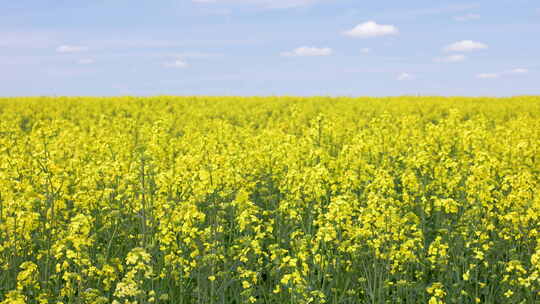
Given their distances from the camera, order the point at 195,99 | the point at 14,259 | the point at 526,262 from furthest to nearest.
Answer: the point at 195,99 → the point at 526,262 → the point at 14,259

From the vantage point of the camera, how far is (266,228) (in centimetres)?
755

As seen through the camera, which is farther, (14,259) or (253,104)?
(253,104)

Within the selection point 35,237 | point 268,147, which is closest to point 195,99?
A: point 268,147

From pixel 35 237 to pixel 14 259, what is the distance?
2.29 ft

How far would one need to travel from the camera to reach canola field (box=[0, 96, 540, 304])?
18.0 feet

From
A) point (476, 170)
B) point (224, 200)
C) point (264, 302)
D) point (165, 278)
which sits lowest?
point (264, 302)

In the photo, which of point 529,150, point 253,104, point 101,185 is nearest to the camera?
point 101,185

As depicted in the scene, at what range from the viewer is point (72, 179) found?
27.2 feet

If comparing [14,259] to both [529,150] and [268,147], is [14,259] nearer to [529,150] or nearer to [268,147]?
[268,147]

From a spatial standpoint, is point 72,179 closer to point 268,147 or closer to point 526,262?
point 268,147

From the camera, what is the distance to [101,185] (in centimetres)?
Answer: 822

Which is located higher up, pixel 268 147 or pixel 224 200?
pixel 268 147

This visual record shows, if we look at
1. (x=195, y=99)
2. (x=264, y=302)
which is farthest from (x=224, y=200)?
(x=195, y=99)

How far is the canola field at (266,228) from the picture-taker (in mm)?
5480
